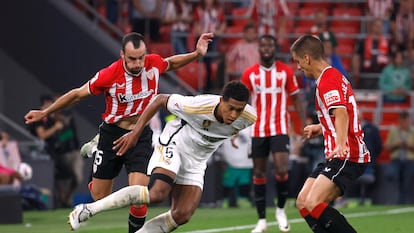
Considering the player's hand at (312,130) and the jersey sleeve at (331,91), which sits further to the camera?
the player's hand at (312,130)

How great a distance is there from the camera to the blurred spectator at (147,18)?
2384 centimetres

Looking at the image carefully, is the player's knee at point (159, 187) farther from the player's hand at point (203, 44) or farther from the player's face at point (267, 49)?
the player's face at point (267, 49)

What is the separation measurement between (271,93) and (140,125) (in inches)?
196

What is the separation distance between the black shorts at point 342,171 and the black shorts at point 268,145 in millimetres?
4621

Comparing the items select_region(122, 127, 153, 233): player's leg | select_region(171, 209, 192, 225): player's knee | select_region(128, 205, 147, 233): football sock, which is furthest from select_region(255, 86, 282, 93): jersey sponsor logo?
select_region(171, 209, 192, 225): player's knee

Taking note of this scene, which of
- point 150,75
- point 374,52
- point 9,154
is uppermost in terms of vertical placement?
point 374,52

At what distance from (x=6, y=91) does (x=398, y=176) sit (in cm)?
798

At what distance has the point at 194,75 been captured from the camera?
23.9m

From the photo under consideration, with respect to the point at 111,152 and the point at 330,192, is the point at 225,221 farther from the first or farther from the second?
the point at 330,192

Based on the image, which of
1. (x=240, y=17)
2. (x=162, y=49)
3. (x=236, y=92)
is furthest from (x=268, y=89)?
(x=240, y=17)

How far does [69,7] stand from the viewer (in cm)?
2397

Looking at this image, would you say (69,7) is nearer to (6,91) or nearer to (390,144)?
(6,91)

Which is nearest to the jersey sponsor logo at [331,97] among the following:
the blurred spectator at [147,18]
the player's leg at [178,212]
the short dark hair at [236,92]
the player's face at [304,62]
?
the player's face at [304,62]

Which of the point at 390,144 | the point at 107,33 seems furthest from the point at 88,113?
the point at 390,144
